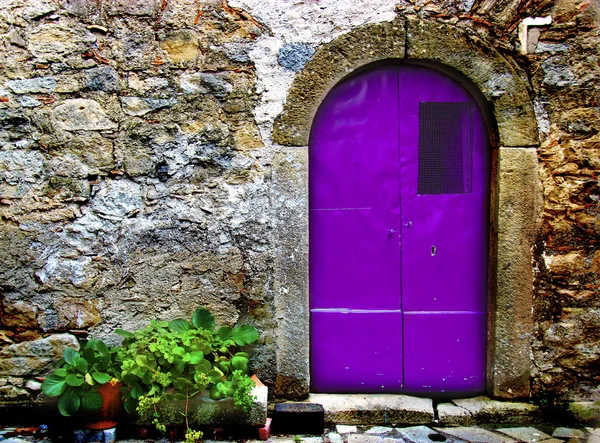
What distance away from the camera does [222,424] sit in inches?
108

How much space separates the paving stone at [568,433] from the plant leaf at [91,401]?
93.2 inches

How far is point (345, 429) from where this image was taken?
9.38 ft

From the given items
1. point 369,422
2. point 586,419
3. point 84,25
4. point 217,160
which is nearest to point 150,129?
point 217,160

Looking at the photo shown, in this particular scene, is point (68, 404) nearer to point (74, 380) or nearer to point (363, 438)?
point (74, 380)

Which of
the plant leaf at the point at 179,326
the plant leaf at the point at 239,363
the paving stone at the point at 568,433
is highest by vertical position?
the plant leaf at the point at 179,326

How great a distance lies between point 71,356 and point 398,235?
1.89 meters

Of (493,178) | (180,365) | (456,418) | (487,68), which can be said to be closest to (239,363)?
(180,365)

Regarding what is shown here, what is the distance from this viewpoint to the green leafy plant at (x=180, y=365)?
8.75 ft

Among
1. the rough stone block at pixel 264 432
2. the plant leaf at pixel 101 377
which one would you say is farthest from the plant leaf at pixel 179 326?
the rough stone block at pixel 264 432

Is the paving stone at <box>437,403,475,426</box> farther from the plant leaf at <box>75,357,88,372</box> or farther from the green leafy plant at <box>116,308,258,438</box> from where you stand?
the plant leaf at <box>75,357,88,372</box>

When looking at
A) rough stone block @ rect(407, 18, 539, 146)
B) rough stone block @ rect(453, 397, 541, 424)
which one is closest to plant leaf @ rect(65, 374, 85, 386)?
rough stone block @ rect(453, 397, 541, 424)

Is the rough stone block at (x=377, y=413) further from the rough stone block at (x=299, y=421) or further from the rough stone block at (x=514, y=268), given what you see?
the rough stone block at (x=514, y=268)

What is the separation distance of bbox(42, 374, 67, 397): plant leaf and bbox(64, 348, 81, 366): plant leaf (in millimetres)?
85

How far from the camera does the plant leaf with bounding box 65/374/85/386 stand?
263 cm
